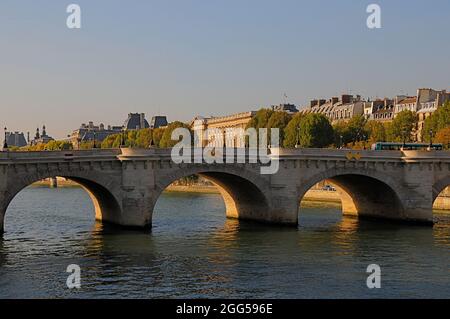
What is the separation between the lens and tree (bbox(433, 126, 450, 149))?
86.7 metres

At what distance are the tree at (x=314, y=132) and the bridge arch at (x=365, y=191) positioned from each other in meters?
31.8

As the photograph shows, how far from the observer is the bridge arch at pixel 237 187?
51969 mm

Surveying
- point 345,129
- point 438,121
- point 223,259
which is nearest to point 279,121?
point 345,129

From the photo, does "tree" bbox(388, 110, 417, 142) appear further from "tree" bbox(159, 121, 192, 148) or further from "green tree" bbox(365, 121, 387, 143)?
"tree" bbox(159, 121, 192, 148)

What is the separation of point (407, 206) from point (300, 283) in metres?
27.0

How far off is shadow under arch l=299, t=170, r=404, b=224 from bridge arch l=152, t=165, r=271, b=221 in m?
3.15

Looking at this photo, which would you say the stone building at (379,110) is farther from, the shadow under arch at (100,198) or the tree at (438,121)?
the shadow under arch at (100,198)

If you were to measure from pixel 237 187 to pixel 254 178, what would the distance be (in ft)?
15.9

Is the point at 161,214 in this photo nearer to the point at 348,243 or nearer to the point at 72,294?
the point at 348,243

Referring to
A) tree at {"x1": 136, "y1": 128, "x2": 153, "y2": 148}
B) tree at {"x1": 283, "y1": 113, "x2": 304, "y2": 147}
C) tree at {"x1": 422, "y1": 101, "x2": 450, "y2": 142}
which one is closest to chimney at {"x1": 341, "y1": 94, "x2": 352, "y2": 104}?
tree at {"x1": 136, "y1": 128, "x2": 153, "y2": 148}

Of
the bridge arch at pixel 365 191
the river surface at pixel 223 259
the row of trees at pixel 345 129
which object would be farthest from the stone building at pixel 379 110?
the river surface at pixel 223 259

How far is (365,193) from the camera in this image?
6338 centimetres

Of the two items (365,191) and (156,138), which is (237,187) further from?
(156,138)
